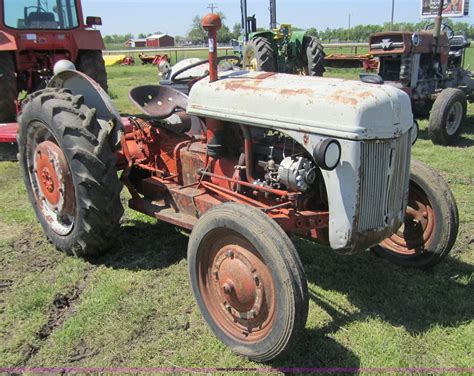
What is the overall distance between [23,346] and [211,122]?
1.76 metres

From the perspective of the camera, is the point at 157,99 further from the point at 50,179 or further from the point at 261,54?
the point at 261,54

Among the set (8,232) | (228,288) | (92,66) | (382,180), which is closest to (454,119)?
(382,180)

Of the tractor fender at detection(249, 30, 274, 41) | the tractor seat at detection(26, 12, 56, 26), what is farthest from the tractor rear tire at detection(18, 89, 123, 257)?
the tractor fender at detection(249, 30, 274, 41)

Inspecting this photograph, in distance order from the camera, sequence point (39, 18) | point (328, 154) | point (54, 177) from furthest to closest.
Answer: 1. point (39, 18)
2. point (54, 177)
3. point (328, 154)

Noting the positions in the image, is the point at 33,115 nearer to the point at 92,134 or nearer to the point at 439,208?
the point at 92,134

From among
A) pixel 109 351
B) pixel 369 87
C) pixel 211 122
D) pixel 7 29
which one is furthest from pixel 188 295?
pixel 7 29

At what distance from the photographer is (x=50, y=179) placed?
145 inches

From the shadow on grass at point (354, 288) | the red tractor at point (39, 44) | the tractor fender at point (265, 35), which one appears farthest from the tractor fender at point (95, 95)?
the tractor fender at point (265, 35)

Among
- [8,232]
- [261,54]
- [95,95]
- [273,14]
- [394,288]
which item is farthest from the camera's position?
[273,14]

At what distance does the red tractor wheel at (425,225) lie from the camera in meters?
3.27

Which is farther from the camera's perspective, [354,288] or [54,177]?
[54,177]

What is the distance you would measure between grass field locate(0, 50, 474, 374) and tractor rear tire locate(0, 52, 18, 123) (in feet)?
10.8

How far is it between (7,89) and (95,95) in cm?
382

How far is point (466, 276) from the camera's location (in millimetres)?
3404
